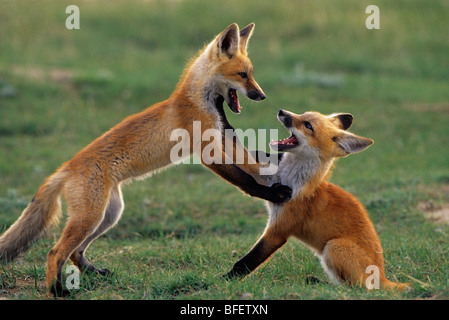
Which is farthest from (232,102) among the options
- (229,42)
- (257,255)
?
(257,255)

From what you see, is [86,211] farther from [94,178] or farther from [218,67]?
[218,67]

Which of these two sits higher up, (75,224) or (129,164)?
(129,164)

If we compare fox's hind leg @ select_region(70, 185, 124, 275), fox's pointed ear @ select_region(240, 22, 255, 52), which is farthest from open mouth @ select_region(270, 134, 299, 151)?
fox's hind leg @ select_region(70, 185, 124, 275)

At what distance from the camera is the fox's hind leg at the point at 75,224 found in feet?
18.6

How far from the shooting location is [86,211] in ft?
19.2

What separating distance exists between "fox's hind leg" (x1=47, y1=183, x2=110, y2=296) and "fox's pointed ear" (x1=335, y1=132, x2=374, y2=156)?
2.40 metres

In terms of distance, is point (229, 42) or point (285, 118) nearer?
point (285, 118)

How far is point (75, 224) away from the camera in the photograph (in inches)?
228

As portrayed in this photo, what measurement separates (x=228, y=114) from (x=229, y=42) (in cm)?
709

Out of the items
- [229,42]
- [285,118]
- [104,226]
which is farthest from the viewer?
[229,42]

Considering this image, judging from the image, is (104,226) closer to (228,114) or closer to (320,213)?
(320,213)

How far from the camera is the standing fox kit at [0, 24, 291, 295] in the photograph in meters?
5.91

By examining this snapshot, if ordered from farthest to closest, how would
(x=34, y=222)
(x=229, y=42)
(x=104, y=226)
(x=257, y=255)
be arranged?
(x=229, y=42)
(x=104, y=226)
(x=34, y=222)
(x=257, y=255)
